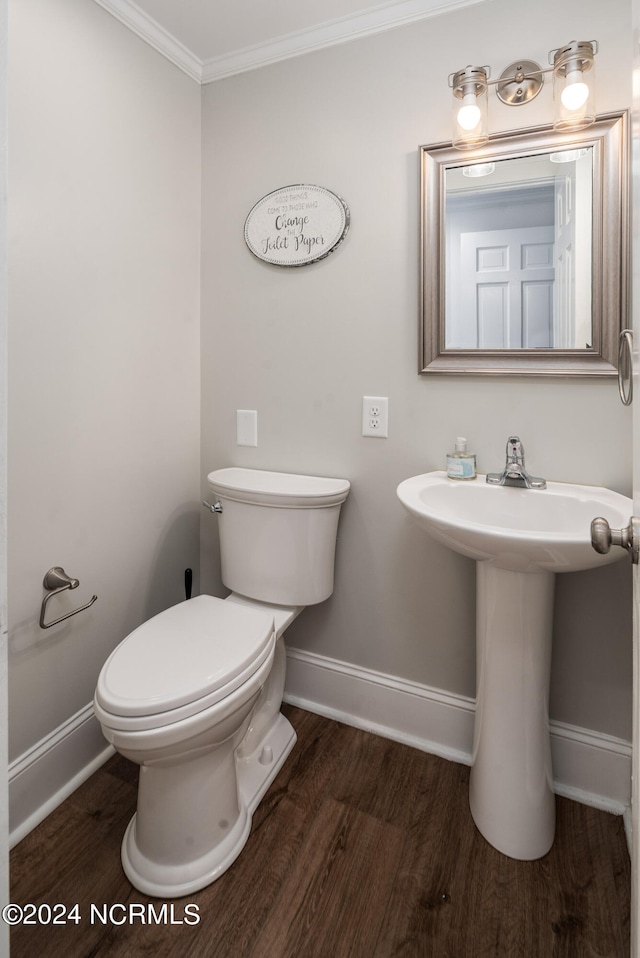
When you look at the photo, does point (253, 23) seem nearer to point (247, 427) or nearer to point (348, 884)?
point (247, 427)

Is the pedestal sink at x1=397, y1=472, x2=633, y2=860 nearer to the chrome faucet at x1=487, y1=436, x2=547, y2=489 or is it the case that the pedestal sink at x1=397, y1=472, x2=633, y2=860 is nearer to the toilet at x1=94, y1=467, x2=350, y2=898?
the chrome faucet at x1=487, y1=436, x2=547, y2=489

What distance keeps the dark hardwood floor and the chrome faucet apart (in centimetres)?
92

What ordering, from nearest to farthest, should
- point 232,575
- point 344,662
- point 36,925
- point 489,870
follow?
point 36,925
point 489,870
point 232,575
point 344,662

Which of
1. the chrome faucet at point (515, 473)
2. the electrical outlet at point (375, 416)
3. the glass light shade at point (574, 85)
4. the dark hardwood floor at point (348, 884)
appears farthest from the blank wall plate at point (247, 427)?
the glass light shade at point (574, 85)

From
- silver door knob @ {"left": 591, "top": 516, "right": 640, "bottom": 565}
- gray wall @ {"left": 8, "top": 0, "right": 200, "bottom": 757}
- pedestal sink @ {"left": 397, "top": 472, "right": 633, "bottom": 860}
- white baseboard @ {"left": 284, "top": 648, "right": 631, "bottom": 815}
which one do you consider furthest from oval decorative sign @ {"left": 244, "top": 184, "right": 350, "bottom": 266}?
white baseboard @ {"left": 284, "top": 648, "right": 631, "bottom": 815}

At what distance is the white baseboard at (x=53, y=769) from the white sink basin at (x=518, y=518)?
3.93 feet

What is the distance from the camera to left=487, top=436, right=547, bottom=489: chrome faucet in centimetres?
143

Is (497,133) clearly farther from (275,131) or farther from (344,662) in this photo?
(344,662)

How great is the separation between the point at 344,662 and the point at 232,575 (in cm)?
52

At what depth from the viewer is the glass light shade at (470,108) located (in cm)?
138

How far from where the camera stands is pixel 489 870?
1284 mm

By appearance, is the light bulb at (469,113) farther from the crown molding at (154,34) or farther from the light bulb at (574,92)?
the crown molding at (154,34)

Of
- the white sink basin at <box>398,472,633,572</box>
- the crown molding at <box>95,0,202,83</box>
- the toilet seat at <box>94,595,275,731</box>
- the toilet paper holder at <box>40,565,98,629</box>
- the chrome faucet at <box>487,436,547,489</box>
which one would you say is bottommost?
the toilet seat at <box>94,595,275,731</box>

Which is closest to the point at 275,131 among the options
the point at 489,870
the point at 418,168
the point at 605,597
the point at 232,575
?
the point at 418,168
